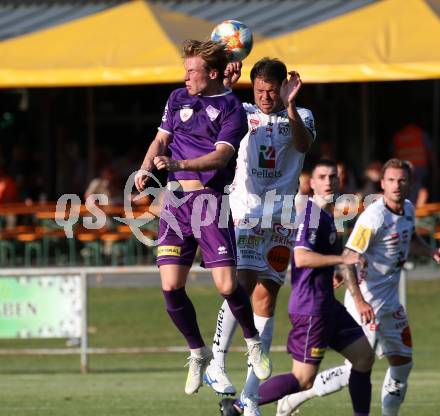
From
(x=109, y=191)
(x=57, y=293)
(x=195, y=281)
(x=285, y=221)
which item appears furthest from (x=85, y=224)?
(x=285, y=221)

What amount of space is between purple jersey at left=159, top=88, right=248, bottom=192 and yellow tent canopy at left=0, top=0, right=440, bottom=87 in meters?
8.53

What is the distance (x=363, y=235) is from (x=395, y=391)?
1.36 meters

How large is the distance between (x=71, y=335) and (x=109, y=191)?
6.32 metres

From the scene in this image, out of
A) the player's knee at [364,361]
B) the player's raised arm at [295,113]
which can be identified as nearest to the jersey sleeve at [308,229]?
the player's raised arm at [295,113]

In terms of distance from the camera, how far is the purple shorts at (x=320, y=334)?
11.2 metres

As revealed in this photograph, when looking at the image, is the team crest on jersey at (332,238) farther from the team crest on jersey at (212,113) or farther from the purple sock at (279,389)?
the team crest on jersey at (212,113)

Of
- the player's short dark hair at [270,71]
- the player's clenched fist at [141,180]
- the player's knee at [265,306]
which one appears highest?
the player's short dark hair at [270,71]

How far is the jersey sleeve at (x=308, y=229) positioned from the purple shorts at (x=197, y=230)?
32.0 inches

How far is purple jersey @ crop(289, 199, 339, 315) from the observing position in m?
11.1

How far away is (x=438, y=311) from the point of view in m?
20.4

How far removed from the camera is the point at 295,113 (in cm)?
1032

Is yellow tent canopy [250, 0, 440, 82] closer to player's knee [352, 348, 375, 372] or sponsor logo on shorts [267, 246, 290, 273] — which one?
player's knee [352, 348, 375, 372]

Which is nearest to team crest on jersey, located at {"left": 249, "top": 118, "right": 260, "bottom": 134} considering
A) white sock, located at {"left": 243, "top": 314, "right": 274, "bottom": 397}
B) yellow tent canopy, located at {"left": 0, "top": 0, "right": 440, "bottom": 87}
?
white sock, located at {"left": 243, "top": 314, "right": 274, "bottom": 397}

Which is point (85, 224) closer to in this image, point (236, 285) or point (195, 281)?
point (195, 281)
